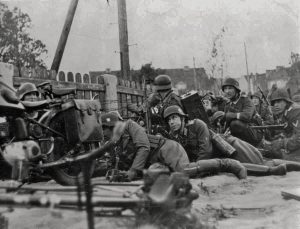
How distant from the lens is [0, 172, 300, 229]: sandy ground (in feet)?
9.13

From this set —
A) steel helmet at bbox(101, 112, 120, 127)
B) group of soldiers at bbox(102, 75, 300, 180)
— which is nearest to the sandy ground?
group of soldiers at bbox(102, 75, 300, 180)

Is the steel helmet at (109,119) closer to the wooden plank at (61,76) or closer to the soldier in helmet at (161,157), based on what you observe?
the soldier in helmet at (161,157)

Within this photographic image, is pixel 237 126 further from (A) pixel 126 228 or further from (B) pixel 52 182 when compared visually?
(A) pixel 126 228

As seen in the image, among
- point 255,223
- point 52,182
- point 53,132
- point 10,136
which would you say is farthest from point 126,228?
point 52,182

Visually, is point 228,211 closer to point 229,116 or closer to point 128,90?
point 229,116

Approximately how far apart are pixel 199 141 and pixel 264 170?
3.08 feet

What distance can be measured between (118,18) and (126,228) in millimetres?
9501

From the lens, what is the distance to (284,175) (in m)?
5.64

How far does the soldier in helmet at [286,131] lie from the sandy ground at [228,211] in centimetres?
199

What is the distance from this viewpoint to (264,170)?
5695 millimetres

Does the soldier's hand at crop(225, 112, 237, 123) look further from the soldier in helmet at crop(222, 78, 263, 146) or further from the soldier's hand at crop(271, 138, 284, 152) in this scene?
the soldier's hand at crop(271, 138, 284, 152)

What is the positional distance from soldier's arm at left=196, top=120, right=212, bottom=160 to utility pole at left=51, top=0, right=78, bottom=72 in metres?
4.00

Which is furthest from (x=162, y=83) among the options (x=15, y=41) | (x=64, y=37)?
(x=15, y=41)

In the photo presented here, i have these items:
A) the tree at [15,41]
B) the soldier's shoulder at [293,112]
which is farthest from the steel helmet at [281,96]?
the tree at [15,41]
